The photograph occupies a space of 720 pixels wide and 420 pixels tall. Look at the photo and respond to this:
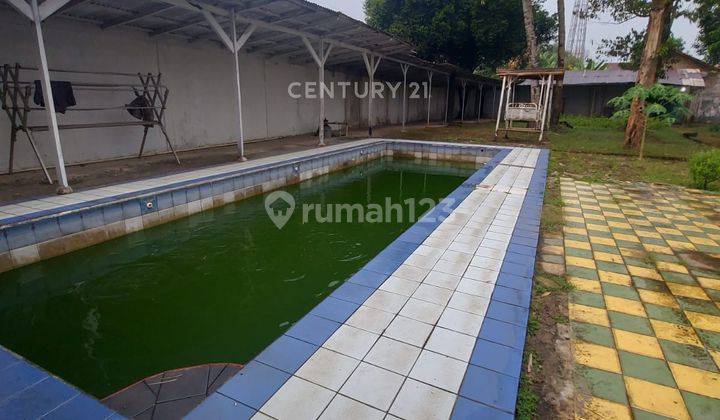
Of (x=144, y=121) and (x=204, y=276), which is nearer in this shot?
(x=204, y=276)

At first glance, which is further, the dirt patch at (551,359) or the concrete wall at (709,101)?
the concrete wall at (709,101)

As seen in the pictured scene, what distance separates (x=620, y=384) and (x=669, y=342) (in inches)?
25.3

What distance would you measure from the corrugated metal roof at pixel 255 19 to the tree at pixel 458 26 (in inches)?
330

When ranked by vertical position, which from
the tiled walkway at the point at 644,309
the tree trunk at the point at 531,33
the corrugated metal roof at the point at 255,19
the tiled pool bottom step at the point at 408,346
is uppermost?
the tree trunk at the point at 531,33

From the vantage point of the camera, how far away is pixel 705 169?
20.0ft

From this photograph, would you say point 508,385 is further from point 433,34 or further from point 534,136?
point 433,34

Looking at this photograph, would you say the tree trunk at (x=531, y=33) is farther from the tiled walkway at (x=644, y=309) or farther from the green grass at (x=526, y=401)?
the green grass at (x=526, y=401)

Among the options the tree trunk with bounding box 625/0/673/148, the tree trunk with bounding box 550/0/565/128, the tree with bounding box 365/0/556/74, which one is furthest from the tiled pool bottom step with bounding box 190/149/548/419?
the tree with bounding box 365/0/556/74

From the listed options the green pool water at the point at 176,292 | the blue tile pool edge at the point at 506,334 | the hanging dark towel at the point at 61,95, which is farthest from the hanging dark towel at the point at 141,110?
the blue tile pool edge at the point at 506,334

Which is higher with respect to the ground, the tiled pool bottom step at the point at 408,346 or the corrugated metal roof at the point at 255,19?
the corrugated metal roof at the point at 255,19

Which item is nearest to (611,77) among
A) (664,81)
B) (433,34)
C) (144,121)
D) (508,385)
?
(664,81)

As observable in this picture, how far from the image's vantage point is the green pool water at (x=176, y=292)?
2469mm

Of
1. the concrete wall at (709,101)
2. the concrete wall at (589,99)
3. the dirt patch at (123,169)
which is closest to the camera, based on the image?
the dirt patch at (123,169)

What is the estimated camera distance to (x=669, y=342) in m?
2.26
